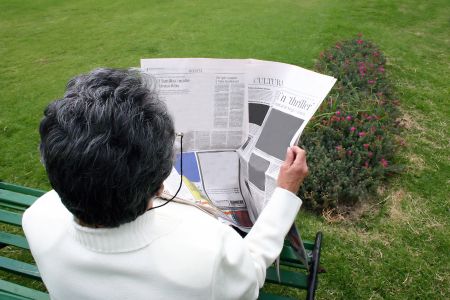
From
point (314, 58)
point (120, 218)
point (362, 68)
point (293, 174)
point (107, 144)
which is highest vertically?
point (107, 144)

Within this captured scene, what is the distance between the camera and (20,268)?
189cm

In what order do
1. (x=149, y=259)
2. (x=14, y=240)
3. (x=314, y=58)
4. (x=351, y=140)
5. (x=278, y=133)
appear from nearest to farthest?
(x=149, y=259) → (x=278, y=133) → (x=14, y=240) → (x=351, y=140) → (x=314, y=58)

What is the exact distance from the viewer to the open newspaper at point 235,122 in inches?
60.2

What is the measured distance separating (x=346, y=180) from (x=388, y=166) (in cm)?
51

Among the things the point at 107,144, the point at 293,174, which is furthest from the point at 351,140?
the point at 107,144

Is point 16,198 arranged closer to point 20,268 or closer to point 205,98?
point 20,268

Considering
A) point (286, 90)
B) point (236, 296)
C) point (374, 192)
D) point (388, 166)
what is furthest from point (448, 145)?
point (236, 296)

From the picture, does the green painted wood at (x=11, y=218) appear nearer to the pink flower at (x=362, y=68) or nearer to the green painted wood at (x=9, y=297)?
the green painted wood at (x=9, y=297)

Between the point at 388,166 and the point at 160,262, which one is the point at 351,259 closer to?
the point at 388,166

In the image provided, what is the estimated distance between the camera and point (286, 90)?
5.12 ft

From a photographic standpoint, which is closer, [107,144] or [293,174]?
[107,144]

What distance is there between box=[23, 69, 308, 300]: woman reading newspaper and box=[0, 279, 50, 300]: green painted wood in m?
0.69

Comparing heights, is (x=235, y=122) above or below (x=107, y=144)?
below

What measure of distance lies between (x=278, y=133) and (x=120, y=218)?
81 cm
